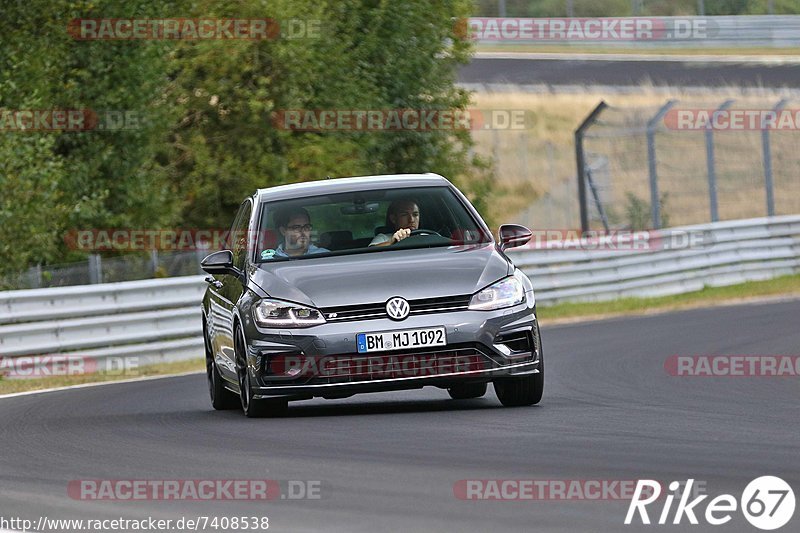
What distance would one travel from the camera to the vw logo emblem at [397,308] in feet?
32.9

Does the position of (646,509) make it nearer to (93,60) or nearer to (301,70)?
(93,60)

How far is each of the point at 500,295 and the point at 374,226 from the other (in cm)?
143

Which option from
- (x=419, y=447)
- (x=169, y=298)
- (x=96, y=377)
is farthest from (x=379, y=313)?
(x=169, y=298)

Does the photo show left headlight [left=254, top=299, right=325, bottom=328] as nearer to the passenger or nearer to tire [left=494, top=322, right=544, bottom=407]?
the passenger

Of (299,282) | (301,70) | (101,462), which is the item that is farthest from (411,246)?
(301,70)

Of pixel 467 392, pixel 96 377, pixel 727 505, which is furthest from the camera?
pixel 96 377

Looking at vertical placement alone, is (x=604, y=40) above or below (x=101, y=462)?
above

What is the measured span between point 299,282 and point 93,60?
1482 centimetres

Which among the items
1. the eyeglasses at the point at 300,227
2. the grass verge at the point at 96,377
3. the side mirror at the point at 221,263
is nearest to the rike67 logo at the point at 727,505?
the eyeglasses at the point at 300,227

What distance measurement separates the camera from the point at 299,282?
33.9 feet

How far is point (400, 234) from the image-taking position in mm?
11109

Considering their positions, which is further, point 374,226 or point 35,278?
point 35,278

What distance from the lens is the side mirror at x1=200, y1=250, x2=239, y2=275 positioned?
11.3m

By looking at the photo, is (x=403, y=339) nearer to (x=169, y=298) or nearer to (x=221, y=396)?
(x=221, y=396)
